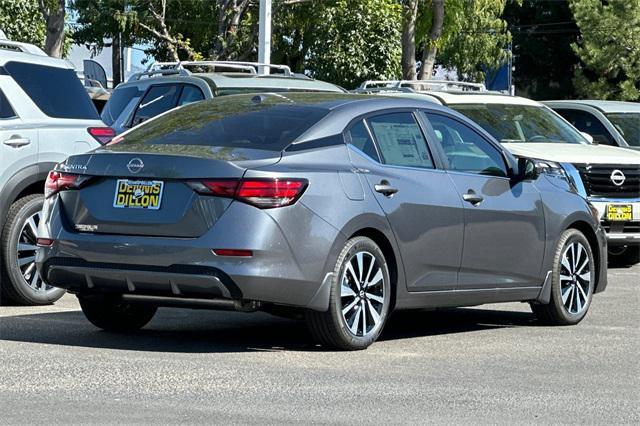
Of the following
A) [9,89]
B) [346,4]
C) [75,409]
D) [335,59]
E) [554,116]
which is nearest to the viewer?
[75,409]

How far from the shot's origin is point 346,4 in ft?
125

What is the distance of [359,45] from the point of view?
36281 millimetres

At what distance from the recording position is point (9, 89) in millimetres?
11289

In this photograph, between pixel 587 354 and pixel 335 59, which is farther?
pixel 335 59

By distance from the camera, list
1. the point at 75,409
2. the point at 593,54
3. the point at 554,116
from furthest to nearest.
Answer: the point at 593,54 < the point at 554,116 < the point at 75,409

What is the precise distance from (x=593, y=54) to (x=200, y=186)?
207 feet

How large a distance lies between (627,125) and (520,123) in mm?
3567

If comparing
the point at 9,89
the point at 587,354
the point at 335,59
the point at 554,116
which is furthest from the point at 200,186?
the point at 335,59

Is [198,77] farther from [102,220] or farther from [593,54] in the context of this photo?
[593,54]

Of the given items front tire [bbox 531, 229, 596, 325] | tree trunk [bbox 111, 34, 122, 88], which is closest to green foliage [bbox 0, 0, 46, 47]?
tree trunk [bbox 111, 34, 122, 88]

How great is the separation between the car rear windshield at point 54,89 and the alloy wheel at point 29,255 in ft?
2.88

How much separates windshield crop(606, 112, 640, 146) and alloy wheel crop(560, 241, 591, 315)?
8.99 m

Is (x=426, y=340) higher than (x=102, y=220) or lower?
lower

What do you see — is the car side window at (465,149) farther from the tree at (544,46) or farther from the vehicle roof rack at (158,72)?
the tree at (544,46)
